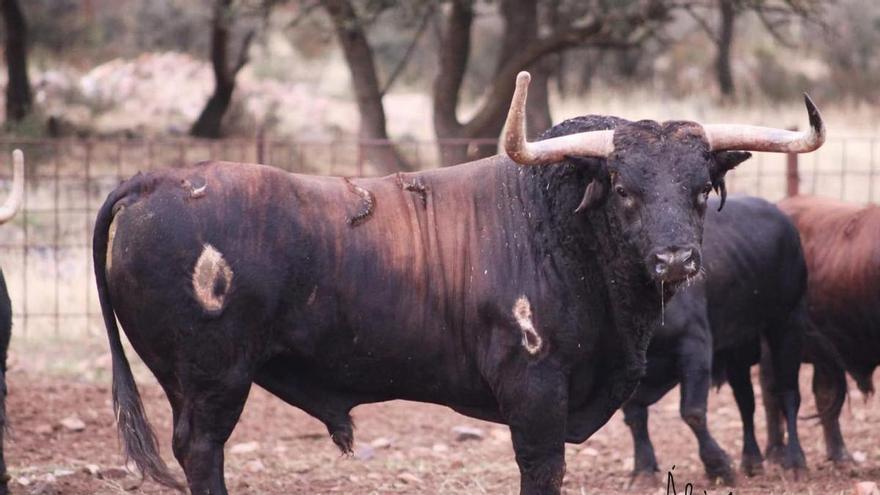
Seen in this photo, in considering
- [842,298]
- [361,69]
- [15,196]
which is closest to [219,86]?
[361,69]

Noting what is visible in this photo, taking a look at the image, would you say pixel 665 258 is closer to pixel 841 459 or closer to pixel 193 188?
pixel 193 188

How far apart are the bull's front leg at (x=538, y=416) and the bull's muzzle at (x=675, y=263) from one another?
67cm

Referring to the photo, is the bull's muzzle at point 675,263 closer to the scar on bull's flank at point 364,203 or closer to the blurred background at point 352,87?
the scar on bull's flank at point 364,203

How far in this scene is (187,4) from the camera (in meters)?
33.9

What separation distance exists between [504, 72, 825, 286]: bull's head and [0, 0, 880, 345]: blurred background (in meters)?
6.73

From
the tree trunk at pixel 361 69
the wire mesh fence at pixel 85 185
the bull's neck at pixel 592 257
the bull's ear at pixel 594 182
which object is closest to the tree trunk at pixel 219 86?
the wire mesh fence at pixel 85 185

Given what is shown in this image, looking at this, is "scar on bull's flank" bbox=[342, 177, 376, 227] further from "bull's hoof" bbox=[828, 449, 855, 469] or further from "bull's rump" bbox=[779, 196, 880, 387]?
"bull's hoof" bbox=[828, 449, 855, 469]

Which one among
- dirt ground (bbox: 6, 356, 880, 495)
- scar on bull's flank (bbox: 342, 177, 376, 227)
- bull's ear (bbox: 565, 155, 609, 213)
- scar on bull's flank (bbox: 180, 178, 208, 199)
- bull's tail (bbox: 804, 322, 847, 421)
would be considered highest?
bull's ear (bbox: 565, 155, 609, 213)

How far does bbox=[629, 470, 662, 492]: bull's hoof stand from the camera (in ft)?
27.6

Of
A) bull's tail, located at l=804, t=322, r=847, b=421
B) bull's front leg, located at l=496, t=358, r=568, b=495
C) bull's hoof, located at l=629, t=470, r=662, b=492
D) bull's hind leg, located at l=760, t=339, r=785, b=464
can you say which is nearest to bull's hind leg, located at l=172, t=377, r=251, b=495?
bull's front leg, located at l=496, t=358, r=568, b=495

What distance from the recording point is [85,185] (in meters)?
14.5

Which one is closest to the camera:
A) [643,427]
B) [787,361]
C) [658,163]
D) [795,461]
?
[658,163]

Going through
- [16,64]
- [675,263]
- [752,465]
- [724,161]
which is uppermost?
[724,161]

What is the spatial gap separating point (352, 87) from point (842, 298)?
20.3 meters
